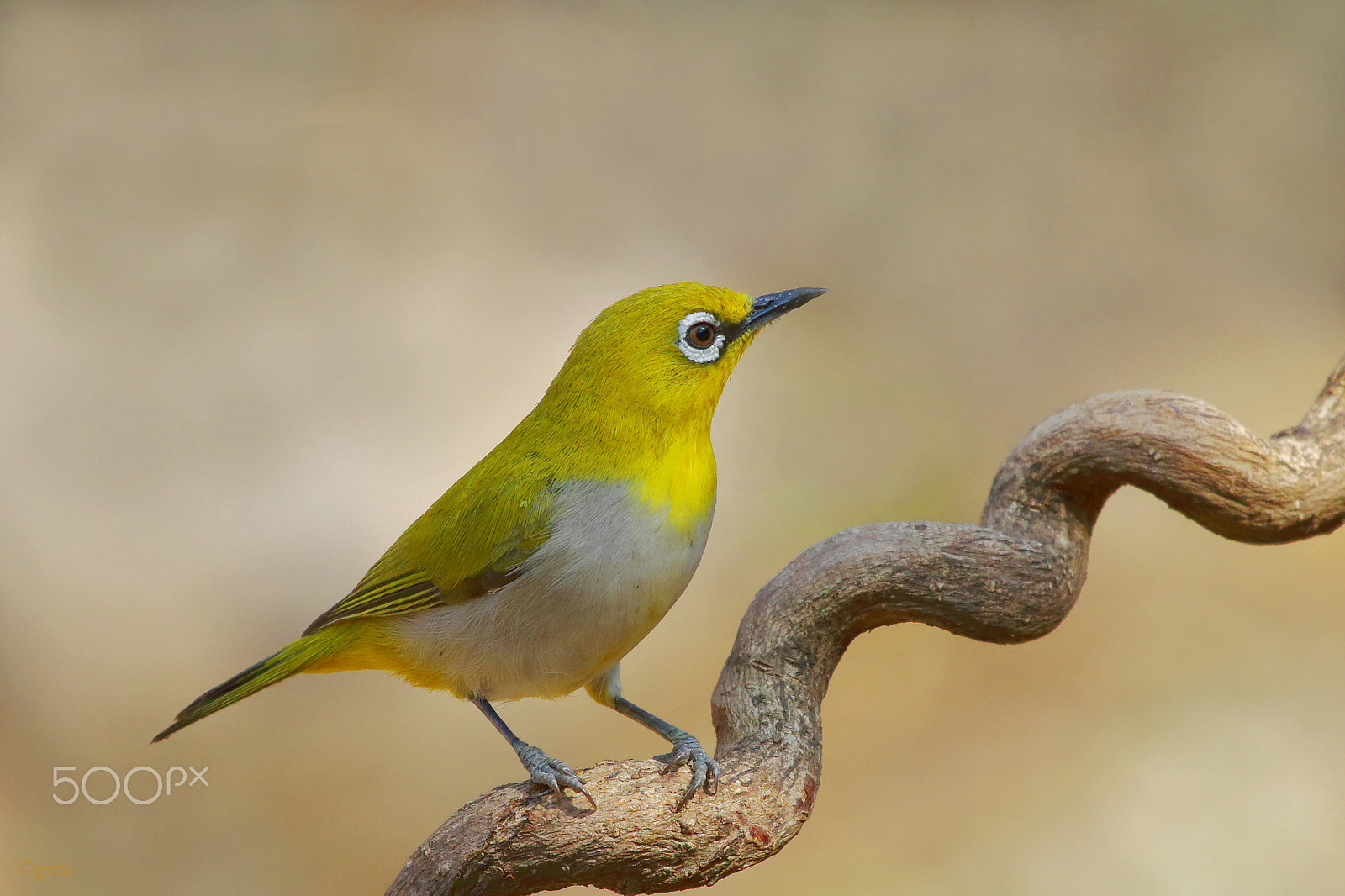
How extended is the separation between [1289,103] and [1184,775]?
6.47 meters

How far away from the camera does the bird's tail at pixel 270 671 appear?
2.92 meters

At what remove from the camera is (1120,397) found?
10.3 feet

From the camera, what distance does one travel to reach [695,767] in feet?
8.60

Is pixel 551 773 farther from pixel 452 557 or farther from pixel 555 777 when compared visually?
pixel 452 557

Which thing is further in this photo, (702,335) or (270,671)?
(270,671)

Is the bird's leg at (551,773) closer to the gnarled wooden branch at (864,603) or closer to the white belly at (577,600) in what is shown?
the gnarled wooden branch at (864,603)

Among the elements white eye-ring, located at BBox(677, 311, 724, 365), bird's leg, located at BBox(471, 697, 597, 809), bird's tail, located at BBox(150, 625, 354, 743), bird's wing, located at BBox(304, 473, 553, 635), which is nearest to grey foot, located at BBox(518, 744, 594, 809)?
bird's leg, located at BBox(471, 697, 597, 809)

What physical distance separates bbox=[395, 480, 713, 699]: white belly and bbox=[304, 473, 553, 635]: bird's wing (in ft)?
0.13

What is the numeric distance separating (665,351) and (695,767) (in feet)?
3.38
